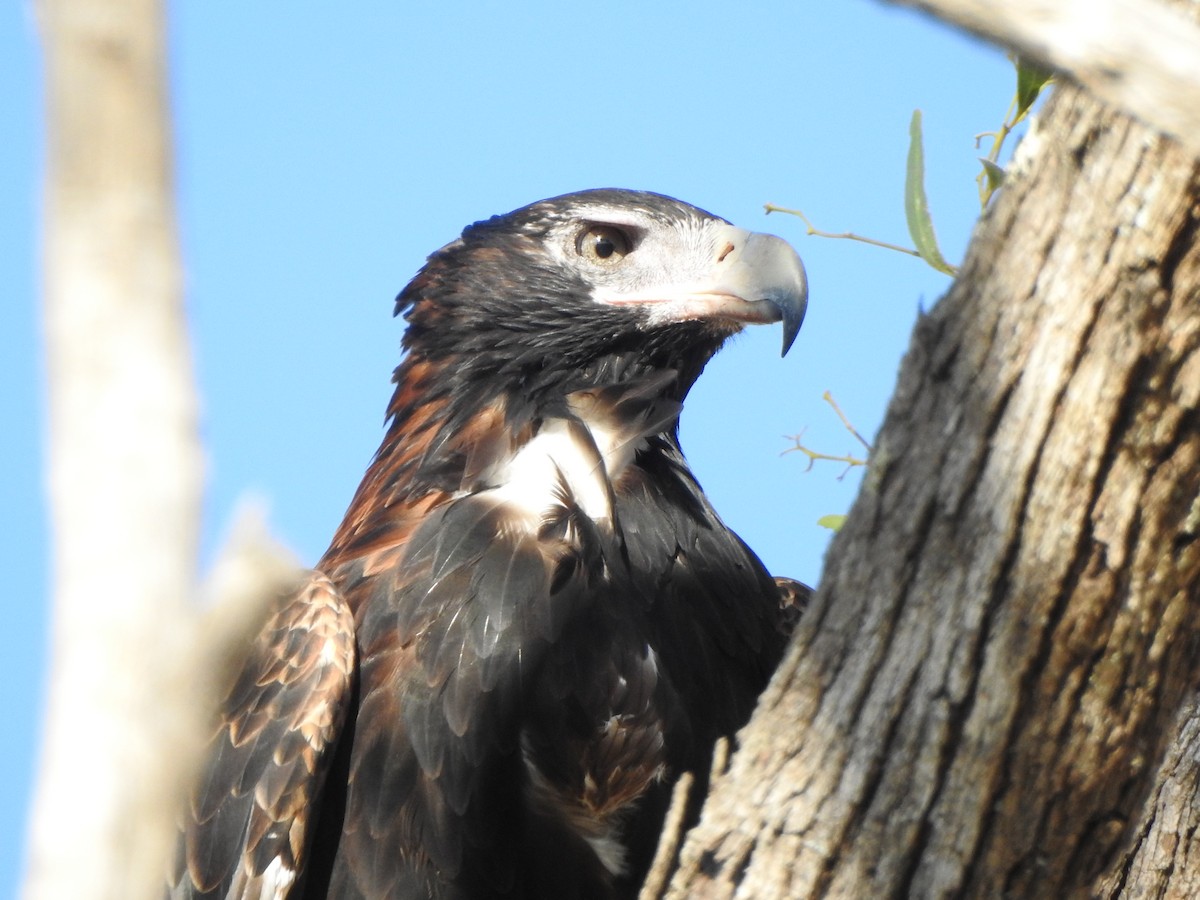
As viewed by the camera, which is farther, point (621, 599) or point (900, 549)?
point (621, 599)

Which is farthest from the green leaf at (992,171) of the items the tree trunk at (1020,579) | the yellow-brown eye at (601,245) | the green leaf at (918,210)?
the yellow-brown eye at (601,245)

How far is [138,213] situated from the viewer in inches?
50.5

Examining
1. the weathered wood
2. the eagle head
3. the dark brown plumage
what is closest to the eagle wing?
the dark brown plumage

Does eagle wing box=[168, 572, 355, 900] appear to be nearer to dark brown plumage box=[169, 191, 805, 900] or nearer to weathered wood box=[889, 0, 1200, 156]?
dark brown plumage box=[169, 191, 805, 900]

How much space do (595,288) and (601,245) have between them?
159 mm

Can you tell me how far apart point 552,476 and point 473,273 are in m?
0.86

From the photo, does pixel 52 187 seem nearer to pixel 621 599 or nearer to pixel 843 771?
pixel 843 771

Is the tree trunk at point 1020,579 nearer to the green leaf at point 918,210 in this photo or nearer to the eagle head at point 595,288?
the green leaf at point 918,210

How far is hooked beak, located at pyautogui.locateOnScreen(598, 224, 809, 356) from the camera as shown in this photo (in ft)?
14.4

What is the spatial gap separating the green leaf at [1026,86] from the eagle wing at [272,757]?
212 cm

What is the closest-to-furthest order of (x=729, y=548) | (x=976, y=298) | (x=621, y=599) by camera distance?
(x=976, y=298) < (x=621, y=599) < (x=729, y=548)

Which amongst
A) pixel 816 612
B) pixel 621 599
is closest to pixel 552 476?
pixel 621 599

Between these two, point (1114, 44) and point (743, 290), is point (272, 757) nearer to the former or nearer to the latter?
point (743, 290)

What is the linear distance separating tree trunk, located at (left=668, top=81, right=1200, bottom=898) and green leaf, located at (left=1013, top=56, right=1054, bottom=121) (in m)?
1.30
